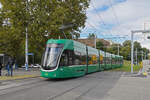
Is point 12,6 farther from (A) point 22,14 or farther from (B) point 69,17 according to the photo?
(B) point 69,17

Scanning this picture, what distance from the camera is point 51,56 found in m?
14.3

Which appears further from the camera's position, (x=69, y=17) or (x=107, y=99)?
(x=69, y=17)

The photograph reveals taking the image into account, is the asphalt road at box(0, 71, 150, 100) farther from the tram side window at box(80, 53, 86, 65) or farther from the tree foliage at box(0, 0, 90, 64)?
the tree foliage at box(0, 0, 90, 64)

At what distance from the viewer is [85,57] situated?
1992 centimetres

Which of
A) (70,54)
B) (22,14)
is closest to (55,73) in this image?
(70,54)

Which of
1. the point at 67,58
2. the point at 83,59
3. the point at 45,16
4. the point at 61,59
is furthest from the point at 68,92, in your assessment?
the point at 45,16

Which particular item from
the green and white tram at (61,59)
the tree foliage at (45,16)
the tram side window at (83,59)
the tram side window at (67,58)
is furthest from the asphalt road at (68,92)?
the tree foliage at (45,16)

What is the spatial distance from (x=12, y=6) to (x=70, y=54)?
10143 millimetres

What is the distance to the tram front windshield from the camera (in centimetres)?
1409

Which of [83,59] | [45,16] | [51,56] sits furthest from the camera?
[45,16]

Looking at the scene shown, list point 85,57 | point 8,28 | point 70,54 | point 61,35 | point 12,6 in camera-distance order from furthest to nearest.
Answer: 1. point 8,28
2. point 61,35
3. point 12,6
4. point 85,57
5. point 70,54

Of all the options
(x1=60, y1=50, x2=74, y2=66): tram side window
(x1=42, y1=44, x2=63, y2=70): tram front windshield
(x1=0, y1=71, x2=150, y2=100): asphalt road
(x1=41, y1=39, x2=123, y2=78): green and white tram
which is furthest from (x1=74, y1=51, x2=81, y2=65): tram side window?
(x1=0, y1=71, x2=150, y2=100): asphalt road

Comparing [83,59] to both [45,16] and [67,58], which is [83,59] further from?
[45,16]

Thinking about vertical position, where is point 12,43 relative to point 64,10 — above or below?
below
